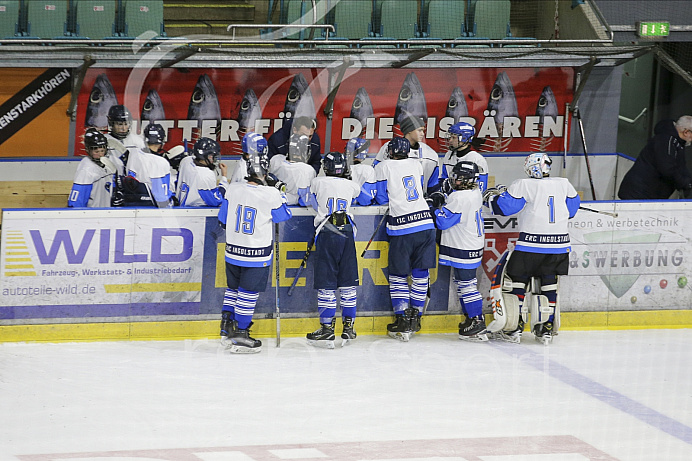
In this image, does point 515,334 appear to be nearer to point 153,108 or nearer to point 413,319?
point 413,319

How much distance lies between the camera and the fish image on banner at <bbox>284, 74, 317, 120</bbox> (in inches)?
386

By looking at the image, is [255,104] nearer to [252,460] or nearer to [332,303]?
[332,303]

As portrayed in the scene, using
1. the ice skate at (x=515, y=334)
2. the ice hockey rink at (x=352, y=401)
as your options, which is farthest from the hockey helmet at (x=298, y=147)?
the ice skate at (x=515, y=334)

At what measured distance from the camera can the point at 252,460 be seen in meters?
4.56

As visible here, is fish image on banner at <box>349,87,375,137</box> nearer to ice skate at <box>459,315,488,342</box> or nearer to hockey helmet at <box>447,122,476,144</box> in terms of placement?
hockey helmet at <box>447,122,476,144</box>

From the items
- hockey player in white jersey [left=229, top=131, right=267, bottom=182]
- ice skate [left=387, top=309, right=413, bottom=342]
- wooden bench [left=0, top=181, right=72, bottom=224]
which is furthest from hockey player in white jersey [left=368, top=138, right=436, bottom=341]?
wooden bench [left=0, top=181, right=72, bottom=224]

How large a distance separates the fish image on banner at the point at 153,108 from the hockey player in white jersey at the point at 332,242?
137 inches

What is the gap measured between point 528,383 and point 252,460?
7.70 ft

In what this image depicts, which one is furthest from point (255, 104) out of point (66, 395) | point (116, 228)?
point (66, 395)

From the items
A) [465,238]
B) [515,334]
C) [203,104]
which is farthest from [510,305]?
[203,104]

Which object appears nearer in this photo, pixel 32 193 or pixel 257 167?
pixel 257 167

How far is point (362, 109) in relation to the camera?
32.9 ft

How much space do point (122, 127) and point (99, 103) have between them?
2417mm

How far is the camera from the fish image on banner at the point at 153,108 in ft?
31.4
